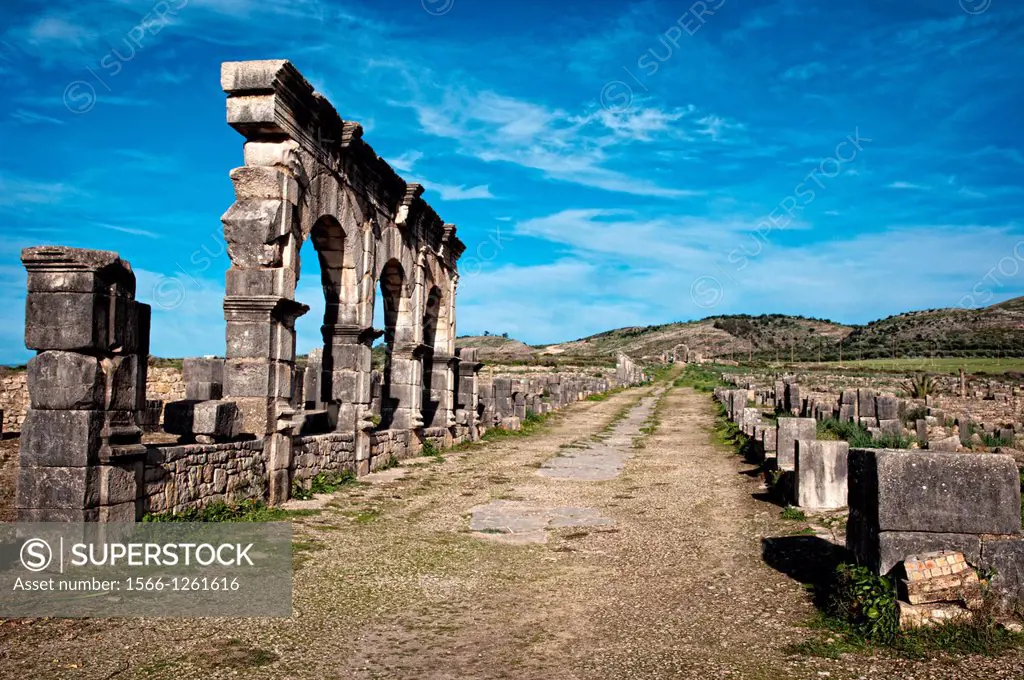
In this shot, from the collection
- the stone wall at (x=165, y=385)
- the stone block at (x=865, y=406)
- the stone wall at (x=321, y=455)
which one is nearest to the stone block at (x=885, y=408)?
the stone block at (x=865, y=406)

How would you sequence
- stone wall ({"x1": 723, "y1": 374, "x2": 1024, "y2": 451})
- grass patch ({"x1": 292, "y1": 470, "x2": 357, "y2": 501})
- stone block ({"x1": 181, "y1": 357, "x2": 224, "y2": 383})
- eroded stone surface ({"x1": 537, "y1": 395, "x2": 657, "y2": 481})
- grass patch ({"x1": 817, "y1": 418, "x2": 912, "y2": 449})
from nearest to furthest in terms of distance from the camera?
grass patch ({"x1": 292, "y1": 470, "x2": 357, "y2": 501}) → grass patch ({"x1": 817, "y1": 418, "x2": 912, "y2": 449}) → eroded stone surface ({"x1": 537, "y1": 395, "x2": 657, "y2": 481}) → stone wall ({"x1": 723, "y1": 374, "x2": 1024, "y2": 451}) → stone block ({"x1": 181, "y1": 357, "x2": 224, "y2": 383})

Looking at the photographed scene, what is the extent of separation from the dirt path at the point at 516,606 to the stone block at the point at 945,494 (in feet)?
3.31

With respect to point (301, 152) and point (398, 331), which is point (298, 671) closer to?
point (301, 152)

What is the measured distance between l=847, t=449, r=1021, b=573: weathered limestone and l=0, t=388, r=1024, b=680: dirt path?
2.92 feet

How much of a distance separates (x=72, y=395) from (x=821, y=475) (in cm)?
869

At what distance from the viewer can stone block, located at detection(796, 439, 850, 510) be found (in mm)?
9820

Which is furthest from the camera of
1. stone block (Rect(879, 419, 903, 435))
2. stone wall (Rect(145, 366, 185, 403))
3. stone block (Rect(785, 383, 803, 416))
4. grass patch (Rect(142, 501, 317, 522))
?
stone wall (Rect(145, 366, 185, 403))

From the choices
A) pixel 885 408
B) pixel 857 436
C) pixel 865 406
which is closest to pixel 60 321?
pixel 857 436

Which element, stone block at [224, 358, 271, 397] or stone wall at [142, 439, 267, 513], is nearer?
stone wall at [142, 439, 267, 513]

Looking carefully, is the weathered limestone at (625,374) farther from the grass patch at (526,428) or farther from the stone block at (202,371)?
the stone block at (202,371)

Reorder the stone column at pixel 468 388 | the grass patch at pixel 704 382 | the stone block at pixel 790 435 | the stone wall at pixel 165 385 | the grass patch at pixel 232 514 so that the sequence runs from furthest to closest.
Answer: the grass patch at pixel 704 382 < the stone wall at pixel 165 385 < the stone column at pixel 468 388 < the stone block at pixel 790 435 < the grass patch at pixel 232 514

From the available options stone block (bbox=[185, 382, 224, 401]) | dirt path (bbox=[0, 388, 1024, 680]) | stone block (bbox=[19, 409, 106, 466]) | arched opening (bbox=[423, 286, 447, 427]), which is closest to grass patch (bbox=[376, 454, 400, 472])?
dirt path (bbox=[0, 388, 1024, 680])

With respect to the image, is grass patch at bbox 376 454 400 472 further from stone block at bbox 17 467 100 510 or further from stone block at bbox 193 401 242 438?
stone block at bbox 17 467 100 510

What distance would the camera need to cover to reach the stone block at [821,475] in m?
9.82
